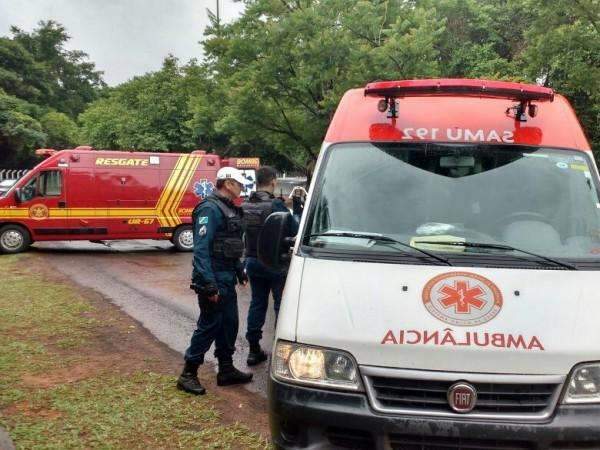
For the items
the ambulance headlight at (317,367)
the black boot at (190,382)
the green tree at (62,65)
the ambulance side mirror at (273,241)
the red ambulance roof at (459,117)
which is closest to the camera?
the ambulance headlight at (317,367)

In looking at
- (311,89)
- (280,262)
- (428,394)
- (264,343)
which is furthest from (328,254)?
(311,89)

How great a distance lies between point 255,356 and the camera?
620 centimetres

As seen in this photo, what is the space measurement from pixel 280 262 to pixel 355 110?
3.93 feet

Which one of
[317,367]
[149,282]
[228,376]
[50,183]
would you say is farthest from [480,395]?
[50,183]

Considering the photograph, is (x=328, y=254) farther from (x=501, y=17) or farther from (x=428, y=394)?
(x=501, y=17)

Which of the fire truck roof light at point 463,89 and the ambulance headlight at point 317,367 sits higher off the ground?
the fire truck roof light at point 463,89

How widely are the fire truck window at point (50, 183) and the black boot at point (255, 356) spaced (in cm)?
984

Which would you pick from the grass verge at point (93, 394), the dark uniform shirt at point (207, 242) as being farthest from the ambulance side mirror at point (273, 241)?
the grass verge at point (93, 394)

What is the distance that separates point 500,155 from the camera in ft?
12.8

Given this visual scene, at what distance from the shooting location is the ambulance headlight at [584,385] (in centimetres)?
282

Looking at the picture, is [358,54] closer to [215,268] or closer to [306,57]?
[306,57]

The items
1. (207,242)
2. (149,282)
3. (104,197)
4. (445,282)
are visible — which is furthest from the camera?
(104,197)

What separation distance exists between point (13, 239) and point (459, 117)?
13.0 m

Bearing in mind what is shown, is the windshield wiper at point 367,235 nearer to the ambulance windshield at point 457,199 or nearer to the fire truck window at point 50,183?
the ambulance windshield at point 457,199
